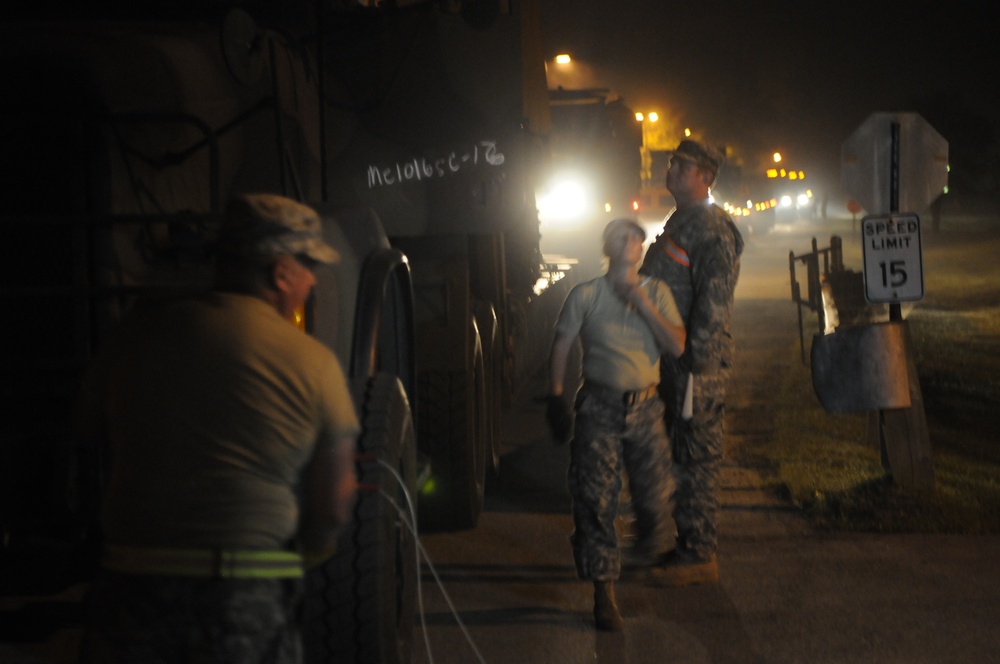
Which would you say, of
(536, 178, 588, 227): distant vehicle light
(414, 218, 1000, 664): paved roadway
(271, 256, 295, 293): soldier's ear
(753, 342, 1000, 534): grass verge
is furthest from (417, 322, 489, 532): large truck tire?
(536, 178, 588, 227): distant vehicle light

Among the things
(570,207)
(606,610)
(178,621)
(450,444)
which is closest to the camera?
(178,621)

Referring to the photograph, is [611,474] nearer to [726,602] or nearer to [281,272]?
[726,602]

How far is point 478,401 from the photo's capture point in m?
7.63

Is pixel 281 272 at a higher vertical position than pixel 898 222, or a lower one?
lower

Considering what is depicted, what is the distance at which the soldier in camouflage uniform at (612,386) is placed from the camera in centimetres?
575

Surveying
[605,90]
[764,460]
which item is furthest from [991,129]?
[764,460]

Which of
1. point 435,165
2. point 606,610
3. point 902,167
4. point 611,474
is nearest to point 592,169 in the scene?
point 902,167

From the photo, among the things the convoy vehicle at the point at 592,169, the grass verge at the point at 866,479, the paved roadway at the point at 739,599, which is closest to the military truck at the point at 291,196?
the paved roadway at the point at 739,599

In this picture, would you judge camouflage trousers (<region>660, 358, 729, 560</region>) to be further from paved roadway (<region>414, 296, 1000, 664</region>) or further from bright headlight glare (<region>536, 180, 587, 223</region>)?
bright headlight glare (<region>536, 180, 587, 223</region>)

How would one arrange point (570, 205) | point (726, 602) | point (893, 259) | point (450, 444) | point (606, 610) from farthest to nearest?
point (570, 205) → point (893, 259) → point (450, 444) → point (726, 602) → point (606, 610)

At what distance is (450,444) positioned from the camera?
7102 mm

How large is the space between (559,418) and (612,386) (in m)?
0.28

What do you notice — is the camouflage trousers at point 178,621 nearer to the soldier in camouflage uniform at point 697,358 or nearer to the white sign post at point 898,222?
the soldier in camouflage uniform at point 697,358

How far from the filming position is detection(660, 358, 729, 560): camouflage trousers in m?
6.28
